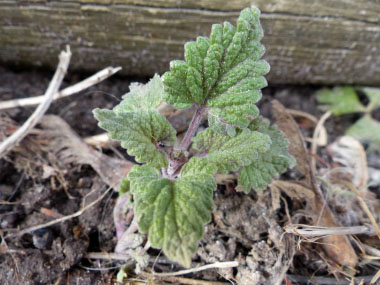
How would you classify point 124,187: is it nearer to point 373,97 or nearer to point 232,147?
point 232,147

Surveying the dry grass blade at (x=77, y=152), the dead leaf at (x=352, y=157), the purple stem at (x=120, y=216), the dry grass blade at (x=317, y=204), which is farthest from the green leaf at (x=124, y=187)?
the dead leaf at (x=352, y=157)

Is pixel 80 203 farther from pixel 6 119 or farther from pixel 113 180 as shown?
pixel 6 119

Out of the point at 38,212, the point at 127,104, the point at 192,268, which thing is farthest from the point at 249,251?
the point at 38,212

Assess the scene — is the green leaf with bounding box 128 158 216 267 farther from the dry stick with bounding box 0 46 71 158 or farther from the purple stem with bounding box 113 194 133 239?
the dry stick with bounding box 0 46 71 158

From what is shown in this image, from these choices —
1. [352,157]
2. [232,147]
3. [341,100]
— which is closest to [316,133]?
[352,157]

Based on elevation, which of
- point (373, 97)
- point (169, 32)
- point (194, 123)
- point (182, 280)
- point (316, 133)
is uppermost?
point (169, 32)

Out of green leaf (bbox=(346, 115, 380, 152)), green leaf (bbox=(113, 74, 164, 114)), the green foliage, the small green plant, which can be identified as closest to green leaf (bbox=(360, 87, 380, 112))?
the green foliage
